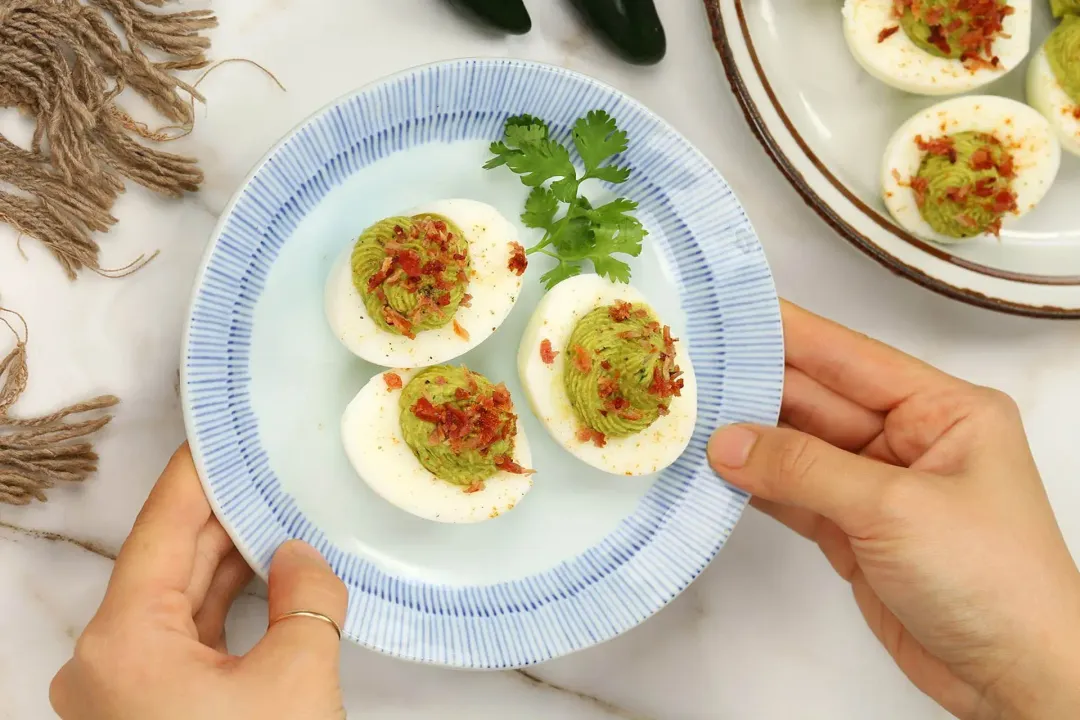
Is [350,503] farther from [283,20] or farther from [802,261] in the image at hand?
[802,261]

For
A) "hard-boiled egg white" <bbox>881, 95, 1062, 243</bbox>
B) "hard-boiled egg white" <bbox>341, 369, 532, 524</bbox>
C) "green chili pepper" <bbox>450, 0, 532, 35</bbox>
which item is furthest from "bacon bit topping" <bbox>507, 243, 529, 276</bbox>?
"hard-boiled egg white" <bbox>881, 95, 1062, 243</bbox>

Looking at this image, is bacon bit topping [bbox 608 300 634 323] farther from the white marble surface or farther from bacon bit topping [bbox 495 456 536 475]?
the white marble surface

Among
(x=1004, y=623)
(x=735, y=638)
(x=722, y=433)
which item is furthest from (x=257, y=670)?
(x=1004, y=623)

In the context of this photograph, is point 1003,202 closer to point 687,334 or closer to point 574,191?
point 687,334

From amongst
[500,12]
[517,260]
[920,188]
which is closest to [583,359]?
[517,260]

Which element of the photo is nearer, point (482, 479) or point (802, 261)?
point (482, 479)

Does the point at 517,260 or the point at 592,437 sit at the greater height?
the point at 517,260

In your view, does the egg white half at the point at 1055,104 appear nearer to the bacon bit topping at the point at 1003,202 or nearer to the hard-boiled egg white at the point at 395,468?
the bacon bit topping at the point at 1003,202
